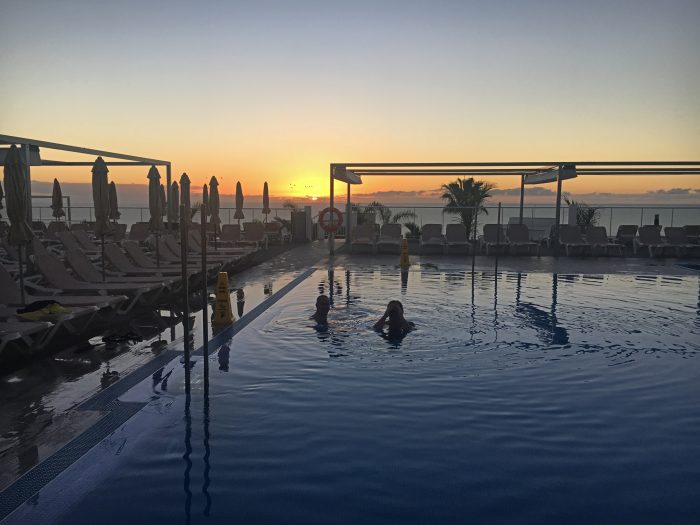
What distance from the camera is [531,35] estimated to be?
14945mm

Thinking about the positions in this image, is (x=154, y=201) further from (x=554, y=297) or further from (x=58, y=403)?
(x=554, y=297)

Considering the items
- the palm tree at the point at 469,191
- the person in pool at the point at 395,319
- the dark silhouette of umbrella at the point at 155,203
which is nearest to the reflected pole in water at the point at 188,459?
the person in pool at the point at 395,319

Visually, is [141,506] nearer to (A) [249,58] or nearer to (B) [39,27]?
(A) [249,58]

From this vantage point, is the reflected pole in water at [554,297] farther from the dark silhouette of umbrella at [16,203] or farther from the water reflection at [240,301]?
the dark silhouette of umbrella at [16,203]

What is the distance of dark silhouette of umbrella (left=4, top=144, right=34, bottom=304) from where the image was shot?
700 cm

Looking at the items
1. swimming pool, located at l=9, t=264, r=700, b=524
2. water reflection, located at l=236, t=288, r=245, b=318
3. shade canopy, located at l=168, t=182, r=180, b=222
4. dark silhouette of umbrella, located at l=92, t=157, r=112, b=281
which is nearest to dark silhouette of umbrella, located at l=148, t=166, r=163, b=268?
dark silhouette of umbrella, located at l=92, t=157, r=112, b=281

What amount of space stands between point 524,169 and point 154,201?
12100 millimetres

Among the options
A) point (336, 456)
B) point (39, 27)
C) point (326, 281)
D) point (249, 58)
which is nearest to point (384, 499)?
point (336, 456)

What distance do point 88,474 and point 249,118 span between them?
16.5 m

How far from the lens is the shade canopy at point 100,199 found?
9344 millimetres

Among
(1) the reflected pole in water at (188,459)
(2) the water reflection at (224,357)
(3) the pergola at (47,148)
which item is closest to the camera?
(1) the reflected pole in water at (188,459)

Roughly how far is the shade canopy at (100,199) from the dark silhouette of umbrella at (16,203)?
82.1 inches

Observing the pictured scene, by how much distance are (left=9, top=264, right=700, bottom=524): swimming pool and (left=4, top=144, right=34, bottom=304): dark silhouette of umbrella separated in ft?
9.75

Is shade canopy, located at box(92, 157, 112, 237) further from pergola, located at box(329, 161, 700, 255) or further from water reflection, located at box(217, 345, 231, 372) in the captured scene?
pergola, located at box(329, 161, 700, 255)
